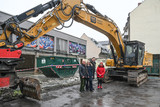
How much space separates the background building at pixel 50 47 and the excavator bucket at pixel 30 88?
14.2m

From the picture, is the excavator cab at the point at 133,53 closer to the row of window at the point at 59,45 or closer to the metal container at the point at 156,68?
the metal container at the point at 156,68

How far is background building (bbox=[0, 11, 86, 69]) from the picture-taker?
69.0 ft

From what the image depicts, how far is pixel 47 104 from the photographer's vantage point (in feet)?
18.9

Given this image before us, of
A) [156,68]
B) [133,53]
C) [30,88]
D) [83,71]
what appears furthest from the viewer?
[156,68]

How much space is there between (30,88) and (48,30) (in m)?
2.66

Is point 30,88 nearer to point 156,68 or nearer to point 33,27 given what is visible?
point 33,27

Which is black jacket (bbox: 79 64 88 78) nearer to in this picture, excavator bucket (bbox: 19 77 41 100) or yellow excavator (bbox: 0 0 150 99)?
yellow excavator (bbox: 0 0 150 99)

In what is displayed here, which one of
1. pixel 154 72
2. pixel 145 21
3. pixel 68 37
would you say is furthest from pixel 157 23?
pixel 68 37

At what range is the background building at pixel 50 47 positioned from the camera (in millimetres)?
21038

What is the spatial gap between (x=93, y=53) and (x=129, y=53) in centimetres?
3271

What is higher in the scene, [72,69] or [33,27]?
[33,27]

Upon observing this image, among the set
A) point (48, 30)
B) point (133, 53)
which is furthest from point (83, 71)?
point (133, 53)

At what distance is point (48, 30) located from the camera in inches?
271

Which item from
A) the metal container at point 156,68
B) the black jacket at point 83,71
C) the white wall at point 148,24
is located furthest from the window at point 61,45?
the black jacket at point 83,71
